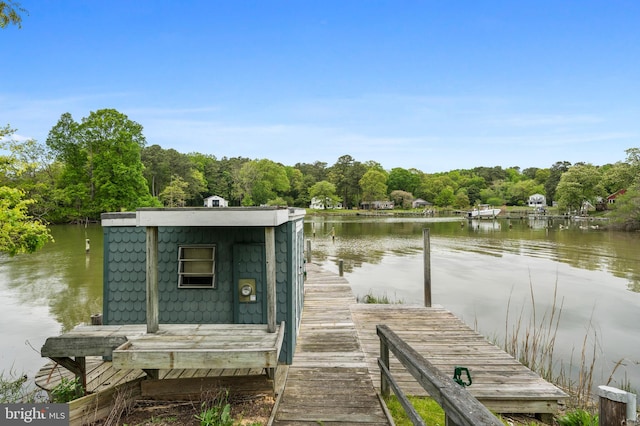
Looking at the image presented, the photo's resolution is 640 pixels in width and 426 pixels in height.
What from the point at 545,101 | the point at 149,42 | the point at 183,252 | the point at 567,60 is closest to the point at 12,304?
the point at 183,252

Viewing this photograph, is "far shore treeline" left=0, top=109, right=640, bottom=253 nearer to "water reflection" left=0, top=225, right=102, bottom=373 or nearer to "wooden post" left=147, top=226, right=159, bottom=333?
"water reflection" left=0, top=225, right=102, bottom=373

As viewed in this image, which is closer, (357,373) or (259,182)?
(357,373)

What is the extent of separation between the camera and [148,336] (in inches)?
185

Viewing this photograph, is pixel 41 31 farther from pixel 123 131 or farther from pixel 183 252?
pixel 183 252

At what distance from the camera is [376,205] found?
3730 inches

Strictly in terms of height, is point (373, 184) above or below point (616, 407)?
above

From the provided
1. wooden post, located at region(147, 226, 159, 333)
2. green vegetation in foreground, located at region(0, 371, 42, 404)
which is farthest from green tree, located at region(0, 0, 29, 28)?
green vegetation in foreground, located at region(0, 371, 42, 404)

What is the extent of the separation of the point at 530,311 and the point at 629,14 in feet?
133

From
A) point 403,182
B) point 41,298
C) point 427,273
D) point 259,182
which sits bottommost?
point 41,298

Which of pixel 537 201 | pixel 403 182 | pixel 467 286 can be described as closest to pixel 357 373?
pixel 467 286

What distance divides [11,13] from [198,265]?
640 centimetres

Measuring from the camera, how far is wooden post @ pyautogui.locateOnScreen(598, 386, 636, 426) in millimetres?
Answer: 1613

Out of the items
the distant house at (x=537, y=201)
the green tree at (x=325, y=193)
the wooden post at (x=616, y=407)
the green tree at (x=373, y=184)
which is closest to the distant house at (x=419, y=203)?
the green tree at (x=373, y=184)

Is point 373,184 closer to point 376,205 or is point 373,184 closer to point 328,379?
point 376,205
